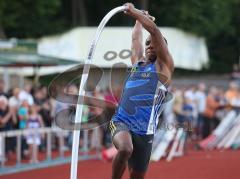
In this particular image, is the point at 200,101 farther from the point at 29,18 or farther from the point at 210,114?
the point at 29,18

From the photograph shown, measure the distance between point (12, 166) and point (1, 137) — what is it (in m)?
0.75

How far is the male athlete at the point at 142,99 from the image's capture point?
794cm

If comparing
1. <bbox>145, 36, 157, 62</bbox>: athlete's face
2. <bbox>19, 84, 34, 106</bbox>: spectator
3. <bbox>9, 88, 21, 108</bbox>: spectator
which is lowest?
<bbox>19, 84, 34, 106</bbox>: spectator

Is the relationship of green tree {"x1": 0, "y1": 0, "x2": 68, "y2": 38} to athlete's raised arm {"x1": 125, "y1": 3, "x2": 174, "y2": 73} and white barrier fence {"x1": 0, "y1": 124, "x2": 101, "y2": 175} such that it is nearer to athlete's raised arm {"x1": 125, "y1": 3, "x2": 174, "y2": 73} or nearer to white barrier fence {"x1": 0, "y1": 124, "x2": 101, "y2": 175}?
white barrier fence {"x1": 0, "y1": 124, "x2": 101, "y2": 175}

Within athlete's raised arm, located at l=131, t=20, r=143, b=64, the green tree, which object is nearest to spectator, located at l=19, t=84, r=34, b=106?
athlete's raised arm, located at l=131, t=20, r=143, b=64

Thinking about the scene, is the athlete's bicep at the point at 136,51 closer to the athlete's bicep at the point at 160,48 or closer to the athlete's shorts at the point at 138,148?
the athlete's bicep at the point at 160,48

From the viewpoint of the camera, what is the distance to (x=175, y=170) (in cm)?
1421

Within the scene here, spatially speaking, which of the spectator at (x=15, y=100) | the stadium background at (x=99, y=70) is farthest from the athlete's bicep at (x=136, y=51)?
the spectator at (x=15, y=100)

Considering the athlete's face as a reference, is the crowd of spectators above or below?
below

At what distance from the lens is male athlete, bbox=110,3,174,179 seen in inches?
313

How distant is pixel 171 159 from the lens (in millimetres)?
16594

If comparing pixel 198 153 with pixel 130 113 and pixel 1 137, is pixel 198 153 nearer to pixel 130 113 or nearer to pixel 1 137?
pixel 1 137

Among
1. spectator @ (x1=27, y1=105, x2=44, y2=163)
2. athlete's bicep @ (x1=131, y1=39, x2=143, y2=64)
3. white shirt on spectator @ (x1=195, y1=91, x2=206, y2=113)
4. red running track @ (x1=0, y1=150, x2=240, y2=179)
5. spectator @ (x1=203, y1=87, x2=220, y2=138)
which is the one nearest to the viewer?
athlete's bicep @ (x1=131, y1=39, x2=143, y2=64)

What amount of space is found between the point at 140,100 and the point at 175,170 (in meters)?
6.41
